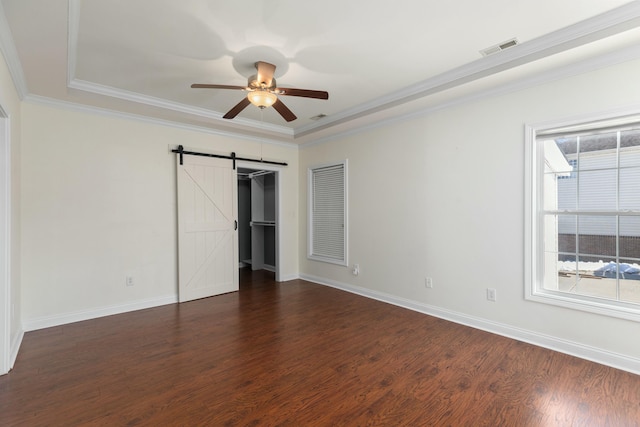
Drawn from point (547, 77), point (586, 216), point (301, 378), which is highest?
point (547, 77)

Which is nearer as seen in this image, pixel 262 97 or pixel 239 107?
pixel 262 97

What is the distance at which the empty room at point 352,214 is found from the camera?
7.27 feet

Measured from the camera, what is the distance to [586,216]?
2.89 meters

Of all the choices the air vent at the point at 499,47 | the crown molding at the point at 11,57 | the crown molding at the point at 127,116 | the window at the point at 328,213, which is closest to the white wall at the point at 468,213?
the window at the point at 328,213

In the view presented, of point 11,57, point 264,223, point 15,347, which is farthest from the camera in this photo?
point 264,223

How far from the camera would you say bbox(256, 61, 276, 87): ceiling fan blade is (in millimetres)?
2836

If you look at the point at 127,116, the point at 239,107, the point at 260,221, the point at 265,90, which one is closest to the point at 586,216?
the point at 265,90

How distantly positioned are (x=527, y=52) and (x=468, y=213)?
1667 mm

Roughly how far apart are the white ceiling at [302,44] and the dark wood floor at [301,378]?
264 centimetres

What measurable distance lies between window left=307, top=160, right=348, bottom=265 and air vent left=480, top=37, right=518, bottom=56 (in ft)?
8.51

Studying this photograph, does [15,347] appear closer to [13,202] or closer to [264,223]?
[13,202]

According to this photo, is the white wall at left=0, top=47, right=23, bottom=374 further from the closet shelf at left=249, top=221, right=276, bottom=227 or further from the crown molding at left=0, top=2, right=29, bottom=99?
the closet shelf at left=249, top=221, right=276, bottom=227

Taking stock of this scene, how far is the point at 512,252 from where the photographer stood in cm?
322

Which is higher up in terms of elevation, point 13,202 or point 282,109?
point 282,109
